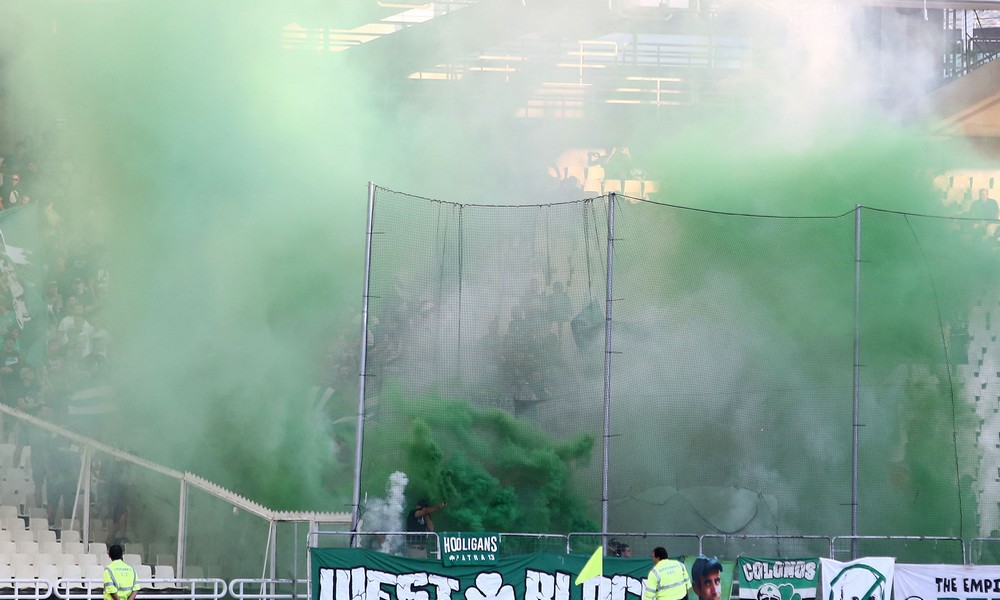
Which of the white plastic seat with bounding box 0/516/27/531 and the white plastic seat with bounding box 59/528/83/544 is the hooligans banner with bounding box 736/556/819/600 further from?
the white plastic seat with bounding box 0/516/27/531

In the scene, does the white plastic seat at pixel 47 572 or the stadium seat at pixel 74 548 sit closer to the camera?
the white plastic seat at pixel 47 572

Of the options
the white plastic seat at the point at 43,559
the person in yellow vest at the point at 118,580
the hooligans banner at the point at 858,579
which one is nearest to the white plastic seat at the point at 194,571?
the white plastic seat at the point at 43,559

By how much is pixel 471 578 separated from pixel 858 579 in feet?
10.8

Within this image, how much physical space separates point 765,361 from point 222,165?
23.2 feet

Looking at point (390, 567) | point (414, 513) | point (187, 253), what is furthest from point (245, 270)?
point (390, 567)

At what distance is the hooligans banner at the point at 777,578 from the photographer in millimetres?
10375

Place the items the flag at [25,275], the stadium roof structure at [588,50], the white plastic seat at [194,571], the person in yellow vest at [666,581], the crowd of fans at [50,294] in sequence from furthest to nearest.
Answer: the stadium roof structure at [588,50]
the flag at [25,275]
the crowd of fans at [50,294]
the white plastic seat at [194,571]
the person in yellow vest at [666,581]

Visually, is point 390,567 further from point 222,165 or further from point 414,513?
point 222,165

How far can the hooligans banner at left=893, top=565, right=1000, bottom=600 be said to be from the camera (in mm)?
10531

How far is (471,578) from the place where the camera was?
10055 mm

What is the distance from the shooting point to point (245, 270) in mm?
15242

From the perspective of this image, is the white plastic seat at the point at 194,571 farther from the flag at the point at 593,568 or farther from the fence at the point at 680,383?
the flag at the point at 593,568

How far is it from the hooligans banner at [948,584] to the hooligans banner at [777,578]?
745mm

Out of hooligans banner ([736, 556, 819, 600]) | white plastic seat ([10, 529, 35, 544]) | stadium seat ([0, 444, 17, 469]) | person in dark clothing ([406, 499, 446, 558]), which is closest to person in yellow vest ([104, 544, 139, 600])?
person in dark clothing ([406, 499, 446, 558])
